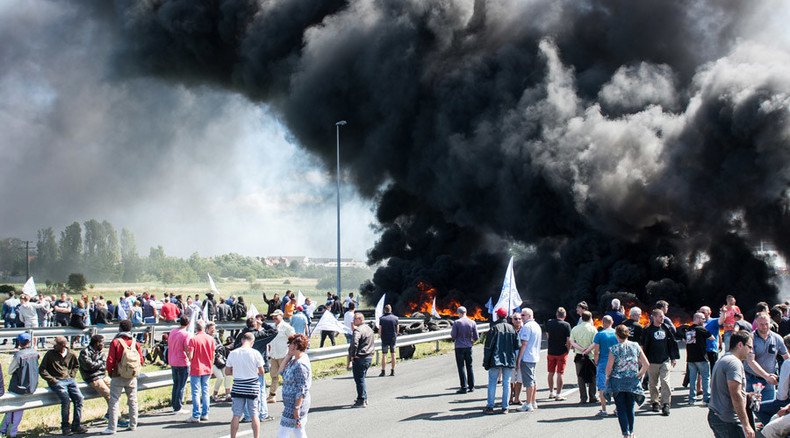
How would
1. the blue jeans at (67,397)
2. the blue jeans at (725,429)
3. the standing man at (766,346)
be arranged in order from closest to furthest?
the blue jeans at (725,429), the standing man at (766,346), the blue jeans at (67,397)

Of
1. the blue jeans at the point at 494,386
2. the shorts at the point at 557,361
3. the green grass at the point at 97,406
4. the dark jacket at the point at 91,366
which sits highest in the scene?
the dark jacket at the point at 91,366

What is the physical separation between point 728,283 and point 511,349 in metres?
21.9

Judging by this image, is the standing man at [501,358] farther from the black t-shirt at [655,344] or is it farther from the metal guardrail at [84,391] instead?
the metal guardrail at [84,391]

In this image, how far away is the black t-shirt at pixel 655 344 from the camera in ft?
39.9

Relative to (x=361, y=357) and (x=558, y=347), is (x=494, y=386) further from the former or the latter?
(x=361, y=357)

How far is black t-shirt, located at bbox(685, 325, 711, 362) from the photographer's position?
12570 mm

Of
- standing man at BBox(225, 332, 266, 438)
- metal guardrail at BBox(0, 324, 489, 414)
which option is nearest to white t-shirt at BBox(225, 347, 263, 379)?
standing man at BBox(225, 332, 266, 438)

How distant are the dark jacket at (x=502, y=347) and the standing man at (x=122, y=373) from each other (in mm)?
5160

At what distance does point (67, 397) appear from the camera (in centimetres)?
1079

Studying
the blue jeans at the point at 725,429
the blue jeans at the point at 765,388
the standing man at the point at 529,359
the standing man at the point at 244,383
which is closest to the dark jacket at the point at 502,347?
the standing man at the point at 529,359

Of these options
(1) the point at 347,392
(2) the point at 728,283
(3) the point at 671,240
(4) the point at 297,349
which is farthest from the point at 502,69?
(4) the point at 297,349

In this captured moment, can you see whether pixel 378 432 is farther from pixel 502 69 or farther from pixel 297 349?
pixel 502 69

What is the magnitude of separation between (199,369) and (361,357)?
265 cm

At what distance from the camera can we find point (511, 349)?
1234cm
